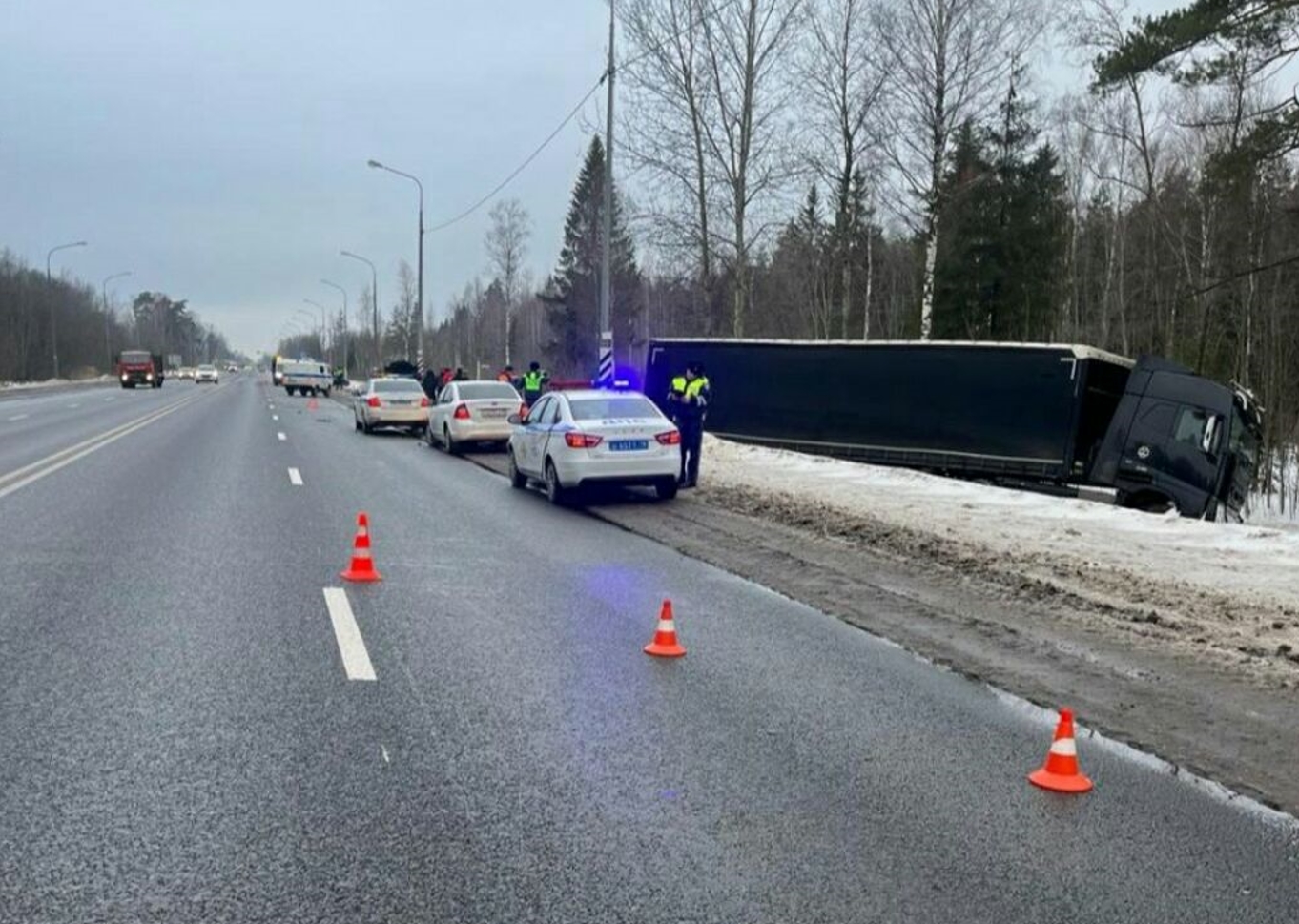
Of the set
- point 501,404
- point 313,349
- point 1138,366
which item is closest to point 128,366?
point 501,404

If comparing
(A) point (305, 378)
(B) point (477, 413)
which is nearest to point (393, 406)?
(B) point (477, 413)

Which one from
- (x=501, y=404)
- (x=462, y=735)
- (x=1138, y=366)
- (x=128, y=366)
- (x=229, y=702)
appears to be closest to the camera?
(x=462, y=735)

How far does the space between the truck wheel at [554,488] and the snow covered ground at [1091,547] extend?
2.37 m

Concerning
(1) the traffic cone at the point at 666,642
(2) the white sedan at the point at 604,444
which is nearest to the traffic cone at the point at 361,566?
(1) the traffic cone at the point at 666,642

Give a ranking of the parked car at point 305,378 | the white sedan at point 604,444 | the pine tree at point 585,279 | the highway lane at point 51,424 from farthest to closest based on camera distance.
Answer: the pine tree at point 585,279 → the parked car at point 305,378 → the highway lane at point 51,424 → the white sedan at point 604,444

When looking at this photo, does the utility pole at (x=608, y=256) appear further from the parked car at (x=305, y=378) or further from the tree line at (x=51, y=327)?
the tree line at (x=51, y=327)

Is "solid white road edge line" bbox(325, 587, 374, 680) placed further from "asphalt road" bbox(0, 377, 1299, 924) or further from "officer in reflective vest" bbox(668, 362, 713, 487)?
"officer in reflective vest" bbox(668, 362, 713, 487)

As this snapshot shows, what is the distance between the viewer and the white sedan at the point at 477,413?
2262 cm

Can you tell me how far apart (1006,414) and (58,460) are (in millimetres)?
15926

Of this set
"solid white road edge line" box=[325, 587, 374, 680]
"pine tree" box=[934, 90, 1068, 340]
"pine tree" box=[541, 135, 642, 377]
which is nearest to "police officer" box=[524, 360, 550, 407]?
"pine tree" box=[934, 90, 1068, 340]

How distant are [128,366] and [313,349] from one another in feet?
411

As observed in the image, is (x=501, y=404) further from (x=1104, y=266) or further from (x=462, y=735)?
(x=1104, y=266)

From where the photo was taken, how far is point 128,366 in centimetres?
7231

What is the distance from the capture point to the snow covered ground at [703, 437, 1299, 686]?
797 centimetres
